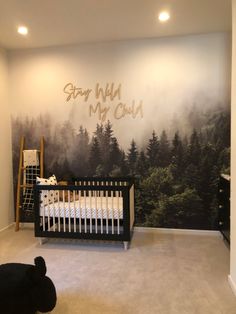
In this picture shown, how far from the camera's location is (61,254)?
3150 millimetres

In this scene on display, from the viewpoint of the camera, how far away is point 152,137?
12.6ft

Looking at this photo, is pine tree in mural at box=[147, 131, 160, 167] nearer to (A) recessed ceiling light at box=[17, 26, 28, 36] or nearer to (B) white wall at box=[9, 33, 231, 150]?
(B) white wall at box=[9, 33, 231, 150]

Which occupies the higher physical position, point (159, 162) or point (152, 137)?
point (152, 137)

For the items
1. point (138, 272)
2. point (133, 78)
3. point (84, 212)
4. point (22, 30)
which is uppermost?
point (22, 30)

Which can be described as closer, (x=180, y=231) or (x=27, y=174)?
(x=180, y=231)

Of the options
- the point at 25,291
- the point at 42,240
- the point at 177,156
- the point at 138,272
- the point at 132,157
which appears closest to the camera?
the point at 25,291

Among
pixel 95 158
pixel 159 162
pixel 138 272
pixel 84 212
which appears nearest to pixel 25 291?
pixel 138 272

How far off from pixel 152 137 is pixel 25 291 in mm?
2587

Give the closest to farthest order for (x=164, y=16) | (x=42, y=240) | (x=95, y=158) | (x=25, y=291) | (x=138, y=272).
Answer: (x=25, y=291)
(x=138, y=272)
(x=164, y=16)
(x=42, y=240)
(x=95, y=158)

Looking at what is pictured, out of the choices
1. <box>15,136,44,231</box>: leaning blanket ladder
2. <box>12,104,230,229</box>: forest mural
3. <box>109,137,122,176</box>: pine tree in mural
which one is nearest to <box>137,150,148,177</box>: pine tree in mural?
<box>12,104,230,229</box>: forest mural

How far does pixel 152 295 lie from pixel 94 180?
197cm

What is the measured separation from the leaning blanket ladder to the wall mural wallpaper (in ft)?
0.44

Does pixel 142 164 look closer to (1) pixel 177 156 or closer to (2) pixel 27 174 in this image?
(1) pixel 177 156

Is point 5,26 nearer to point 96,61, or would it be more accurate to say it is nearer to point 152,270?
point 96,61
